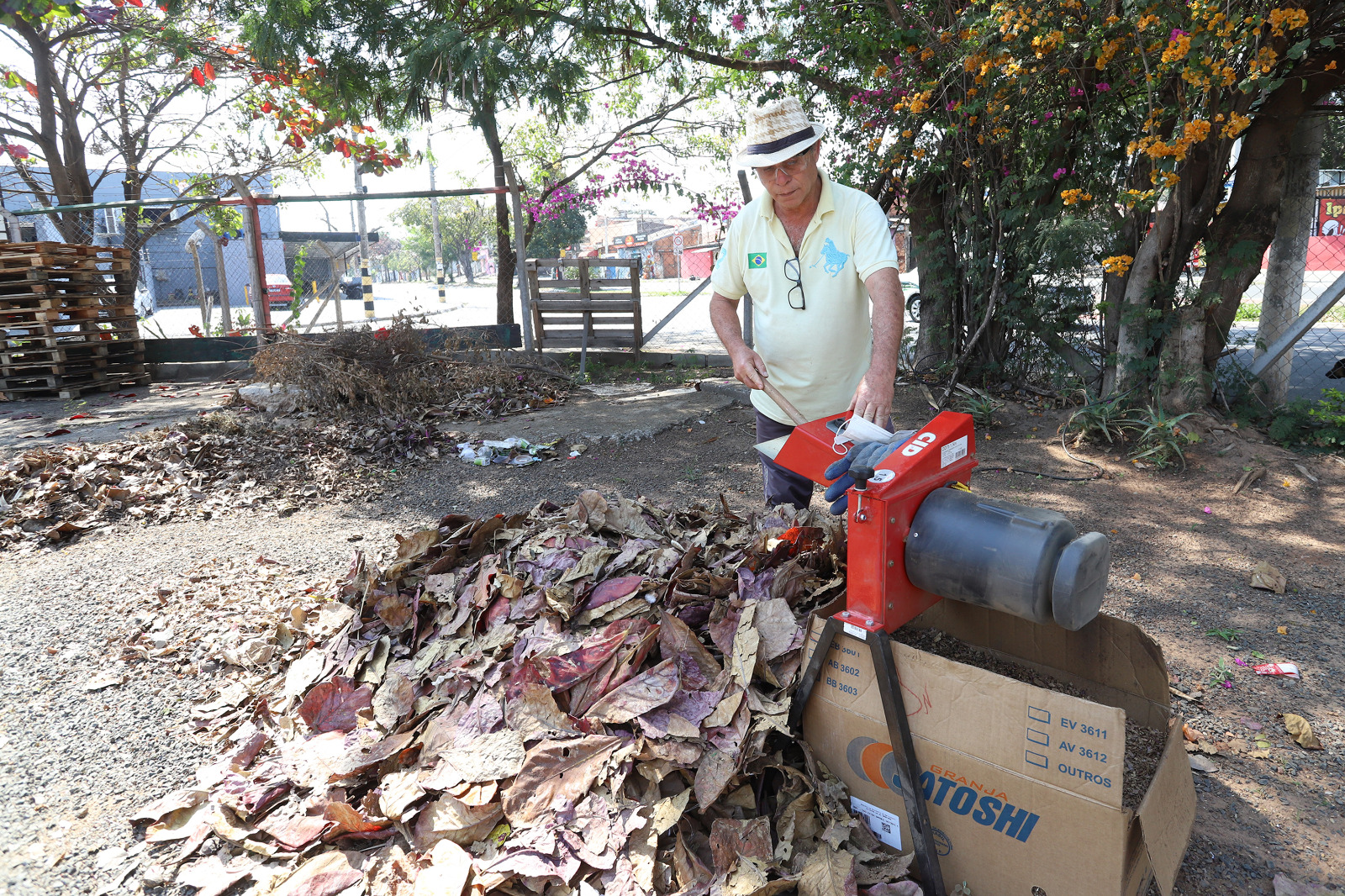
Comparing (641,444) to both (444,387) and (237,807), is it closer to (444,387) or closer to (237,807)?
(444,387)

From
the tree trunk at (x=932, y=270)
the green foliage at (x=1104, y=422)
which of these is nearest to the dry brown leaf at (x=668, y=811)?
the green foliage at (x=1104, y=422)

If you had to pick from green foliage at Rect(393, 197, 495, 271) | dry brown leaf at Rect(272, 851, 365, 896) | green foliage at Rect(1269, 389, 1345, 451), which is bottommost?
dry brown leaf at Rect(272, 851, 365, 896)

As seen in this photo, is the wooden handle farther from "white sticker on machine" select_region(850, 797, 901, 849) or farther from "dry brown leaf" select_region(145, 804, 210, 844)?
"dry brown leaf" select_region(145, 804, 210, 844)

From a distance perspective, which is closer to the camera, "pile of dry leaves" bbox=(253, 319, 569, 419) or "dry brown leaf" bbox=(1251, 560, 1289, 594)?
"dry brown leaf" bbox=(1251, 560, 1289, 594)

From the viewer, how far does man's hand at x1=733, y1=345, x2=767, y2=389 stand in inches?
91.2

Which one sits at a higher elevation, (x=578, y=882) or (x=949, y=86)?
(x=949, y=86)

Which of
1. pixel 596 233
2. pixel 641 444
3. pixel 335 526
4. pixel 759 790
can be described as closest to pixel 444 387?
pixel 641 444

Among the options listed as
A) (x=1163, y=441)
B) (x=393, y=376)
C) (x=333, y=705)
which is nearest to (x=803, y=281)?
(x=333, y=705)

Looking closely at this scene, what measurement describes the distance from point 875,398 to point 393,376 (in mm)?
5612

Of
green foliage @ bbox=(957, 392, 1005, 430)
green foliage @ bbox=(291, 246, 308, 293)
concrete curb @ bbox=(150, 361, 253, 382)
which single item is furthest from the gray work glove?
concrete curb @ bbox=(150, 361, 253, 382)

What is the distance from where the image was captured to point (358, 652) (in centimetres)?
239

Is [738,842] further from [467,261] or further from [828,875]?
[467,261]

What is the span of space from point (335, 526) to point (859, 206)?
141 inches

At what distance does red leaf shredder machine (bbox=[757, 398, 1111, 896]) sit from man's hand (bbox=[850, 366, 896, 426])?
1.03 feet
